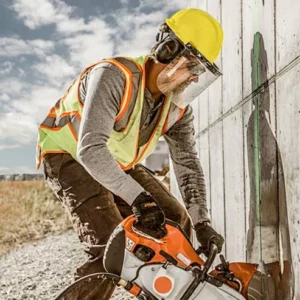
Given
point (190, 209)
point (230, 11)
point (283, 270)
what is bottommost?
point (283, 270)

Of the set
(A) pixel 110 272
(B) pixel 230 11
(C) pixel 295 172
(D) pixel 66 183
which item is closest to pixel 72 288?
(A) pixel 110 272

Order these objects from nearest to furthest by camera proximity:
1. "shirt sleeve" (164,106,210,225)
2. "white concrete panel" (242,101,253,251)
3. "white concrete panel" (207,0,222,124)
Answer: "white concrete panel" (242,101,253,251) → "shirt sleeve" (164,106,210,225) → "white concrete panel" (207,0,222,124)

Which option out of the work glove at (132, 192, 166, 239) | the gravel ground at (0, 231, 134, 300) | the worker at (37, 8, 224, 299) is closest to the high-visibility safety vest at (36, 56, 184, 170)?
the worker at (37, 8, 224, 299)

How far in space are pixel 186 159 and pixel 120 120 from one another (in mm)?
739

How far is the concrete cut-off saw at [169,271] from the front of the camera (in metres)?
2.51

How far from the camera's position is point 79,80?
311cm

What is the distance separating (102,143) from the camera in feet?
8.82

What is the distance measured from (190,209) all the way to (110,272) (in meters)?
0.86

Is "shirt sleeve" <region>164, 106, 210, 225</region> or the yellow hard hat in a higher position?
the yellow hard hat

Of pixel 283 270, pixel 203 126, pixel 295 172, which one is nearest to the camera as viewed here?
pixel 295 172

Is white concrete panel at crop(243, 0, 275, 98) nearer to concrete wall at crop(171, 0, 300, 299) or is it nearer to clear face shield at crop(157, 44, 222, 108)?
concrete wall at crop(171, 0, 300, 299)

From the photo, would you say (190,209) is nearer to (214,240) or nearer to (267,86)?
(214,240)

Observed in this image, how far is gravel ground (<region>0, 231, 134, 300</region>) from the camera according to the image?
604 centimetres

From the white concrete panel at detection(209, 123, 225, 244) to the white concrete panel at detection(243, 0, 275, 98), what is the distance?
92 cm
